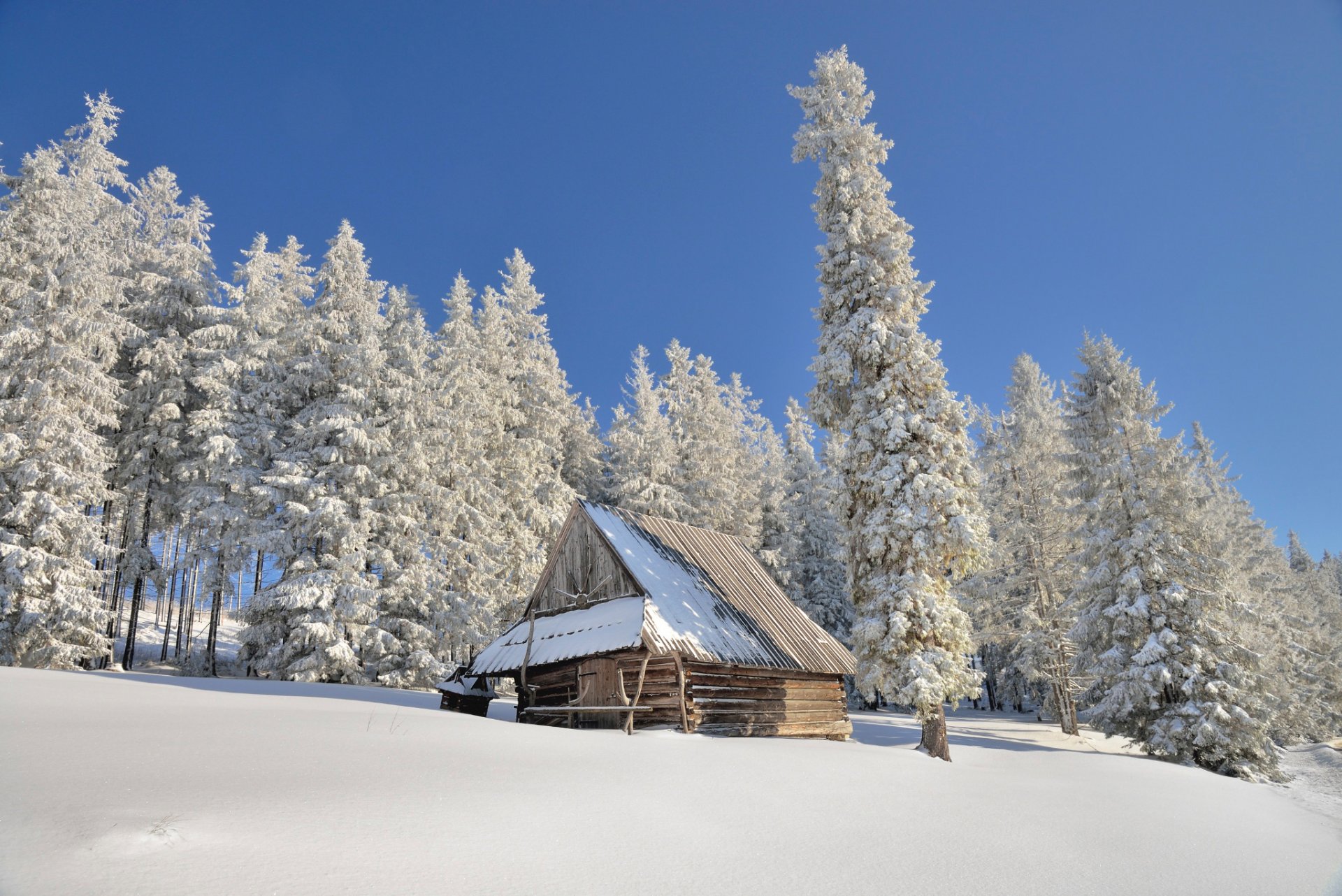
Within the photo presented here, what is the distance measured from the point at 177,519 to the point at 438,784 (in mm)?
28043

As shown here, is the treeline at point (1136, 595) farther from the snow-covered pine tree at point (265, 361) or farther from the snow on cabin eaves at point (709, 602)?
the snow-covered pine tree at point (265, 361)

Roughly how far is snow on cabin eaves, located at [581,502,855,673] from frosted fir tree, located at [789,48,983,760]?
3.59 meters

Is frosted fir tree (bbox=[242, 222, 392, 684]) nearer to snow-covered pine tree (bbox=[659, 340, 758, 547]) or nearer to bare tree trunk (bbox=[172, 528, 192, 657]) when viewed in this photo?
bare tree trunk (bbox=[172, 528, 192, 657])

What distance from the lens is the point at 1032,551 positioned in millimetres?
30250

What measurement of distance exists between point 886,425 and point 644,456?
22411mm

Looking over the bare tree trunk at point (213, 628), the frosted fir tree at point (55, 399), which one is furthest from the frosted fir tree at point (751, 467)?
the frosted fir tree at point (55, 399)

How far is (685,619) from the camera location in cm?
1791

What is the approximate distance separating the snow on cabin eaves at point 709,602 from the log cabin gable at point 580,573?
373 millimetres

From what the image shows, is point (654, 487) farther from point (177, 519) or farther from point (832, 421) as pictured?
point (177, 519)

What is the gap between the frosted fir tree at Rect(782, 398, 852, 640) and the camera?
41531 millimetres

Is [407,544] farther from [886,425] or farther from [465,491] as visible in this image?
[886,425]

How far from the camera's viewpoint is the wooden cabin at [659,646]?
16797mm

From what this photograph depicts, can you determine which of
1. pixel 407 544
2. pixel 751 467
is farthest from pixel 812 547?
pixel 407 544

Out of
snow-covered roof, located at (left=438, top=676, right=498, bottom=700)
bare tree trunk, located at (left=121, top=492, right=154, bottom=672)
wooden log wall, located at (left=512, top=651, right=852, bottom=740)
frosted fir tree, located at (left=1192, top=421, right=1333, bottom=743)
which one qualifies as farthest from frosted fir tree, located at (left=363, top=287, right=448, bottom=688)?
frosted fir tree, located at (left=1192, top=421, right=1333, bottom=743)
